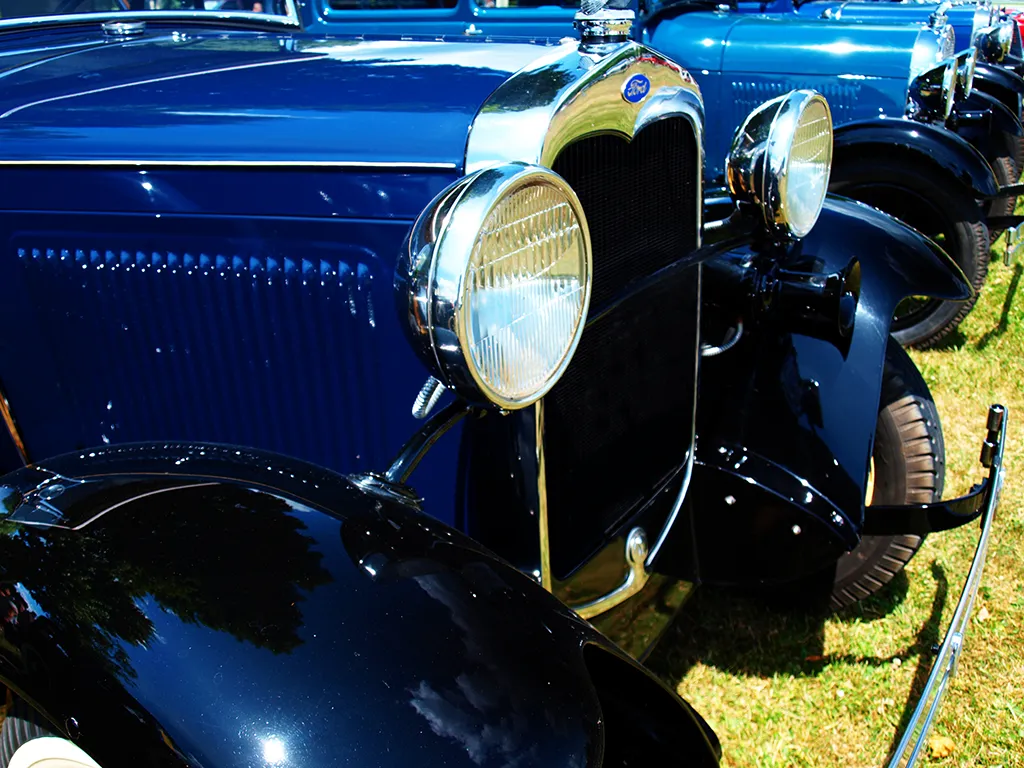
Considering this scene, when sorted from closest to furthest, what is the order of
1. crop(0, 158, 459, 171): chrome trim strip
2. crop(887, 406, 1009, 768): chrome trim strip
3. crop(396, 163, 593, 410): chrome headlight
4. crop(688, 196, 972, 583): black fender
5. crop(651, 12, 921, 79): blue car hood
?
crop(396, 163, 593, 410): chrome headlight → crop(0, 158, 459, 171): chrome trim strip → crop(887, 406, 1009, 768): chrome trim strip → crop(688, 196, 972, 583): black fender → crop(651, 12, 921, 79): blue car hood

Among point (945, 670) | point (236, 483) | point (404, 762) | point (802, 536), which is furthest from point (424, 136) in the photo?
point (945, 670)

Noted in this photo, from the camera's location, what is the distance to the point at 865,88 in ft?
15.0

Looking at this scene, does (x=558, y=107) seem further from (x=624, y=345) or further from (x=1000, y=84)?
(x=1000, y=84)

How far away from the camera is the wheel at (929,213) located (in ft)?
13.2

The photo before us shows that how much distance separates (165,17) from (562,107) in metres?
1.60

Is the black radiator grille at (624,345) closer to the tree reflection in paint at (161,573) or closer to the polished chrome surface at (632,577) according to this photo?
the polished chrome surface at (632,577)

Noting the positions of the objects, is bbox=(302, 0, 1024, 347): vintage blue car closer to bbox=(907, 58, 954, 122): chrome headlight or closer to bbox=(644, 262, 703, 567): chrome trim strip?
bbox=(907, 58, 954, 122): chrome headlight

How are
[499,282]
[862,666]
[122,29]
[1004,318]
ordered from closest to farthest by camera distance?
[499,282]
[862,666]
[122,29]
[1004,318]

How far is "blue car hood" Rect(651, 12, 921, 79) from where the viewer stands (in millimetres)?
4535

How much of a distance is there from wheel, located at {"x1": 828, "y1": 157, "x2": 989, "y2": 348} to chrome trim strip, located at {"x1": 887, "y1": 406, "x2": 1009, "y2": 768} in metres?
2.17

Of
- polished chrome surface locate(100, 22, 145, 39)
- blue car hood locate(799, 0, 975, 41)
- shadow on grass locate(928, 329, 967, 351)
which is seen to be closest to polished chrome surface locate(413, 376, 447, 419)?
polished chrome surface locate(100, 22, 145, 39)

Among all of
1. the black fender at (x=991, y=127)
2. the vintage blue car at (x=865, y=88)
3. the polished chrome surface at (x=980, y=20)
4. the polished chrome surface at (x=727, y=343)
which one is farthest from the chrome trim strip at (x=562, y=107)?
the polished chrome surface at (x=980, y=20)

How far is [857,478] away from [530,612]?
41.0 inches

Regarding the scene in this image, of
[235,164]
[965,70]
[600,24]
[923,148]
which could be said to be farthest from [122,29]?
[965,70]
